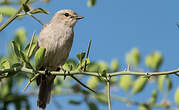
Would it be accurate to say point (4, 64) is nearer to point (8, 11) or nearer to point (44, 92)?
point (8, 11)

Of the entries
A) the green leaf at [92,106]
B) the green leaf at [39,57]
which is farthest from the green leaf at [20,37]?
the green leaf at [39,57]

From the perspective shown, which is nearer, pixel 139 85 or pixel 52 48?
pixel 139 85

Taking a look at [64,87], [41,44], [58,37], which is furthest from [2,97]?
[58,37]

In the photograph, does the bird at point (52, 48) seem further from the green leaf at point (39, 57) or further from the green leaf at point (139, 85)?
the green leaf at point (39, 57)

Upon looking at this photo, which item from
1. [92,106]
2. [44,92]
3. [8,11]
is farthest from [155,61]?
[8,11]

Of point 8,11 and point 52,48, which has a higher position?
point 8,11

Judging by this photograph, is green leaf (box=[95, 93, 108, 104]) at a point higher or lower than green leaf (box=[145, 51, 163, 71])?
lower

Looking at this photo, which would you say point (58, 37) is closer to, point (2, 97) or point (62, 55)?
point (62, 55)

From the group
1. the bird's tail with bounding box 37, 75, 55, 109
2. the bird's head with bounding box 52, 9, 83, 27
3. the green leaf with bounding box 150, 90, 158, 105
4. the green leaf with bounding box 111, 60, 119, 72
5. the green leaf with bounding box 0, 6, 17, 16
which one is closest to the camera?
the green leaf with bounding box 0, 6, 17, 16

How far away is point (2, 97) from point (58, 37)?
3.50 feet

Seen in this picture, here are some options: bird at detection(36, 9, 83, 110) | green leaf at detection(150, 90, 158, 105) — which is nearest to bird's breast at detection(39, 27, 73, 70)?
bird at detection(36, 9, 83, 110)

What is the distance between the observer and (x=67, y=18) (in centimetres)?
393

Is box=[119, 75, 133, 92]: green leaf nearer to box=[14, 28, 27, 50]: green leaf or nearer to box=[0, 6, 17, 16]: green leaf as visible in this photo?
box=[14, 28, 27, 50]: green leaf

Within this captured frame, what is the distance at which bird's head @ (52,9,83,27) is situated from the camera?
381 cm
